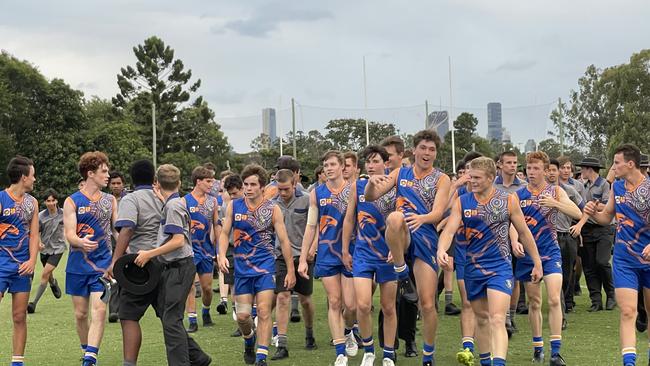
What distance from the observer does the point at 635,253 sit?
7.20 m

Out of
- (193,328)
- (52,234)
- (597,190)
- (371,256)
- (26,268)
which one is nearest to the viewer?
(371,256)

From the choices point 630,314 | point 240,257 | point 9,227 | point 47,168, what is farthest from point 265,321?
point 47,168

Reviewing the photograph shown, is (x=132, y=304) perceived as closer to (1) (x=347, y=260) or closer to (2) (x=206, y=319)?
(1) (x=347, y=260)

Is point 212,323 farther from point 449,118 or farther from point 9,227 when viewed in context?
point 449,118

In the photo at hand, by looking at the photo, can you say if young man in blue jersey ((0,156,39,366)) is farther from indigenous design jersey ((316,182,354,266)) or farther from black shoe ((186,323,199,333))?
black shoe ((186,323,199,333))

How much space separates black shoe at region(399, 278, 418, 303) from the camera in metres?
8.02

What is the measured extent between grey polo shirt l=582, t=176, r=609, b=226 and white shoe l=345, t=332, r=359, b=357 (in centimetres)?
500

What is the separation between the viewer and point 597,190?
12.3m

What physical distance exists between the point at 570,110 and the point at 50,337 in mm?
56756

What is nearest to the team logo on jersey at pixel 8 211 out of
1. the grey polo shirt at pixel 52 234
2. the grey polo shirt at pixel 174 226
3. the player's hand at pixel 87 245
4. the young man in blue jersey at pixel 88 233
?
the young man in blue jersey at pixel 88 233

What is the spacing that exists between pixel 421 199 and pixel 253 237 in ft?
6.24

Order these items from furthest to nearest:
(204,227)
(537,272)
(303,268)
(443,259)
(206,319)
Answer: (204,227) → (206,319) → (303,268) → (537,272) → (443,259)

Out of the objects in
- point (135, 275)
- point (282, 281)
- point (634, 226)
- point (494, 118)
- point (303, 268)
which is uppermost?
point (494, 118)

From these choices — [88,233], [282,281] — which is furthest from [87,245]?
[282,281]
